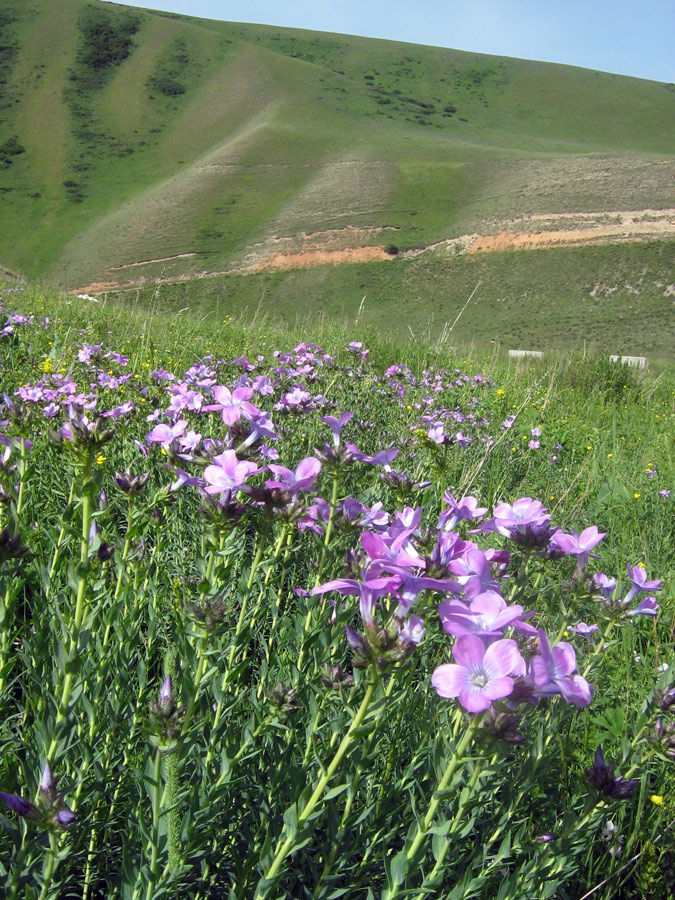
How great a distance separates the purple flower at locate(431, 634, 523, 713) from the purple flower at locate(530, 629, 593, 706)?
6cm

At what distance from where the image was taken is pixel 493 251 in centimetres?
4269

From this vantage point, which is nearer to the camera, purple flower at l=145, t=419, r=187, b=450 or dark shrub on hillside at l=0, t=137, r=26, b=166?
purple flower at l=145, t=419, r=187, b=450

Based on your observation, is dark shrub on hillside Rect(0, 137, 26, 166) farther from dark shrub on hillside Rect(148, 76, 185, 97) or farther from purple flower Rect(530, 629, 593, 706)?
purple flower Rect(530, 629, 593, 706)

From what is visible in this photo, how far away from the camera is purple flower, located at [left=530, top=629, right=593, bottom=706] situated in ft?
2.64

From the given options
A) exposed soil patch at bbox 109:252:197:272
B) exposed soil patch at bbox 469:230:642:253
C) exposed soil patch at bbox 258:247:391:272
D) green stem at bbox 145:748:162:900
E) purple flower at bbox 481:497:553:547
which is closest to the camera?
green stem at bbox 145:748:162:900

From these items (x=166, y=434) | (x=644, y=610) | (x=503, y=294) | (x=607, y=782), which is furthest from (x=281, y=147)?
(x=607, y=782)

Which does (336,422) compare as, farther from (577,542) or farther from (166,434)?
(577,542)

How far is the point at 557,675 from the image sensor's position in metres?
0.84

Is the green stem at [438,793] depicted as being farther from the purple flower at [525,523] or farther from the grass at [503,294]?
the grass at [503,294]

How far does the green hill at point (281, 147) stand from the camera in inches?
1948

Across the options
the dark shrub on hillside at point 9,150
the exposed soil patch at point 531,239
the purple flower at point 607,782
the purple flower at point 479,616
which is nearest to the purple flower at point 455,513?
the purple flower at point 479,616

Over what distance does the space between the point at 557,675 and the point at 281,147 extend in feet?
241

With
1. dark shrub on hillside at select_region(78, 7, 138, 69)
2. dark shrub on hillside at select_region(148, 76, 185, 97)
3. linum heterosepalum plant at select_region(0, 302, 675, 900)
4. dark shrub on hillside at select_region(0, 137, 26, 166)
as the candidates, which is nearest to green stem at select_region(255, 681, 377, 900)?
linum heterosepalum plant at select_region(0, 302, 675, 900)

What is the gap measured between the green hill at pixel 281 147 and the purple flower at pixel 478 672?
3616 cm
